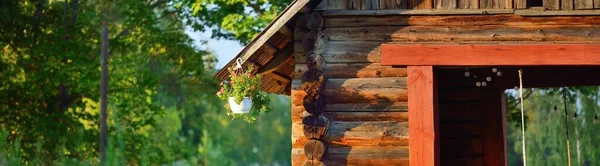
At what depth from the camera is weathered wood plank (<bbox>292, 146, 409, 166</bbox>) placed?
13.0 meters

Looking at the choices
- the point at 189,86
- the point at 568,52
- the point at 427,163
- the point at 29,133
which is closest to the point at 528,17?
the point at 568,52

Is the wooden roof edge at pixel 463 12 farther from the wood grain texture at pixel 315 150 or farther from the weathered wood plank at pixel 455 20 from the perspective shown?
the wood grain texture at pixel 315 150

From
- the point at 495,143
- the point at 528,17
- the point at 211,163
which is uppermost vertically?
the point at 528,17

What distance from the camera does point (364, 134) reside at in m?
13.1

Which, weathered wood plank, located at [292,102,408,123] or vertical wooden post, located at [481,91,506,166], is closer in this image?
weathered wood plank, located at [292,102,408,123]

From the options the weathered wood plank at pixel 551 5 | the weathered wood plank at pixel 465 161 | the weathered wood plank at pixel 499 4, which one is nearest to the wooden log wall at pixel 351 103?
the weathered wood plank at pixel 499 4

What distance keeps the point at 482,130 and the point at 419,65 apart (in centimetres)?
388

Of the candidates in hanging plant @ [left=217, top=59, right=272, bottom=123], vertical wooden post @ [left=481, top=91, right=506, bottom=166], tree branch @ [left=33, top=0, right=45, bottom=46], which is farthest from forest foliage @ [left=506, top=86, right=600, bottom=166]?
hanging plant @ [left=217, top=59, right=272, bottom=123]

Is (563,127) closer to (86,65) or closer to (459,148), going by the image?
(86,65)

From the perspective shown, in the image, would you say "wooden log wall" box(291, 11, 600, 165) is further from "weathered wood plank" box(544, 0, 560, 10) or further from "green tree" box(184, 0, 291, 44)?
"green tree" box(184, 0, 291, 44)

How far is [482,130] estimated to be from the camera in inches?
639

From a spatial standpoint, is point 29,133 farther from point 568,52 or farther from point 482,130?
point 568,52

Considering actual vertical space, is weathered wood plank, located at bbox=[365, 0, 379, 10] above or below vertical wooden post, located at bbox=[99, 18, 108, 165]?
below

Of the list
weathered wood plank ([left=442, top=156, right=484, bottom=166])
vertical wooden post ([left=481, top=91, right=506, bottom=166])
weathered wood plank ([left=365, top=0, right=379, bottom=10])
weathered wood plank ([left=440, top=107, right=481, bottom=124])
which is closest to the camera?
weathered wood plank ([left=365, top=0, right=379, bottom=10])
